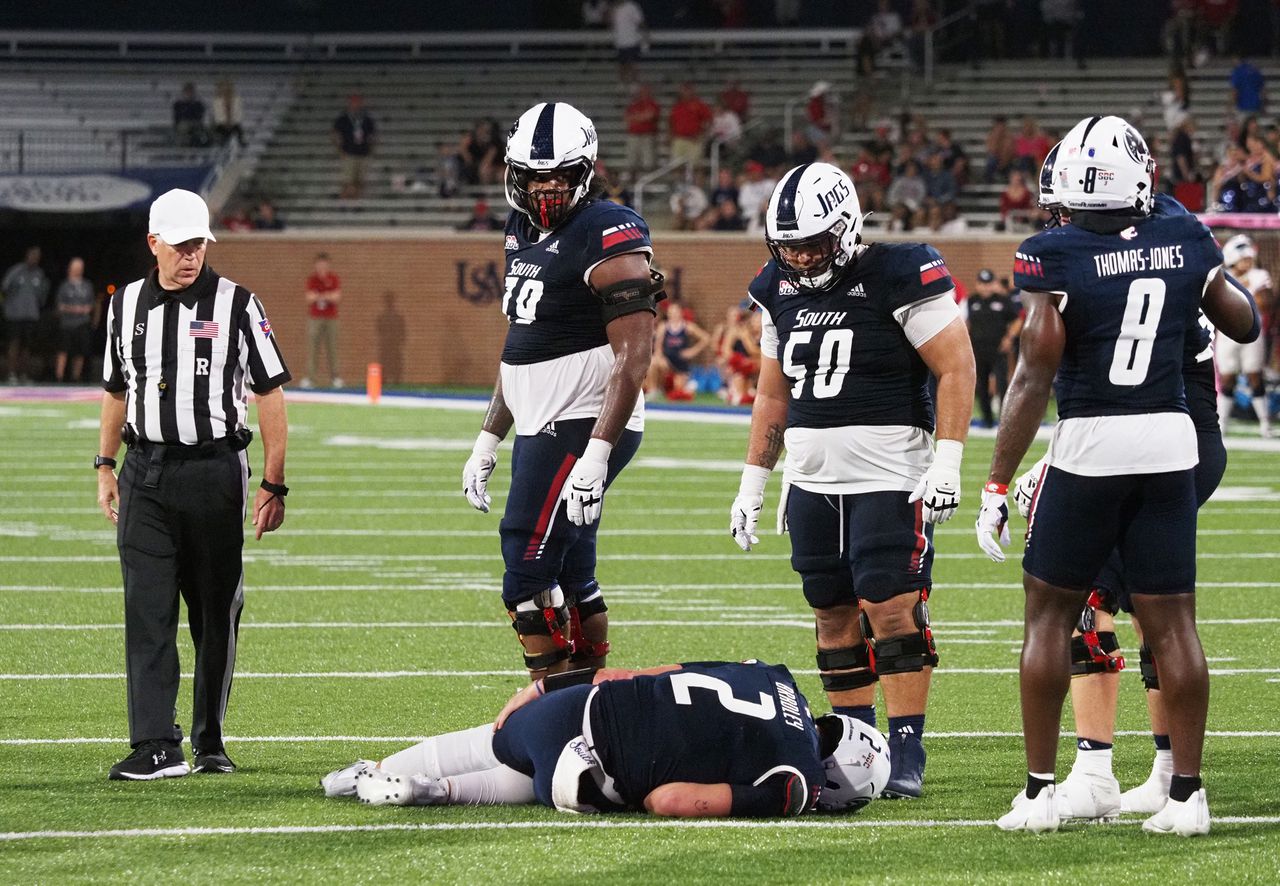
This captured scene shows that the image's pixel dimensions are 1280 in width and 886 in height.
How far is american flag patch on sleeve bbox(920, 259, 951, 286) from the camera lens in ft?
18.6

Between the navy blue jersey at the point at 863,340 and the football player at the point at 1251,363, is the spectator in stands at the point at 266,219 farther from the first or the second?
the navy blue jersey at the point at 863,340

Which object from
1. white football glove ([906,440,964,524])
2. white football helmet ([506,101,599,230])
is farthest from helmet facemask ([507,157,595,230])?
white football glove ([906,440,964,524])

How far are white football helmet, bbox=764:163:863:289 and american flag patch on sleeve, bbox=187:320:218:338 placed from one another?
1674 mm

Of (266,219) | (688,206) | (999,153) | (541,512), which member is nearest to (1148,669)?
(541,512)

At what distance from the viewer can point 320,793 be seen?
5500 mm

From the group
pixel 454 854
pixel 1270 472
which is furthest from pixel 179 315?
pixel 1270 472

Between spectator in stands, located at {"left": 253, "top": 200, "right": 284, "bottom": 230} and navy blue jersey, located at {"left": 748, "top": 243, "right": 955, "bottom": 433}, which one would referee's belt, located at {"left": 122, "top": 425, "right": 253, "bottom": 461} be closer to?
navy blue jersey, located at {"left": 748, "top": 243, "right": 955, "bottom": 433}

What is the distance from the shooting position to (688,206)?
2833cm

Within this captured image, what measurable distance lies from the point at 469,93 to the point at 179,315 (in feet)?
86.8

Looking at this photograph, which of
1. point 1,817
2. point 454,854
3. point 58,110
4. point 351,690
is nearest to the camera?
point 454,854

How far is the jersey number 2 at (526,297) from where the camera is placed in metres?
5.99

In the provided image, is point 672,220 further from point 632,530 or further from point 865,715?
point 865,715

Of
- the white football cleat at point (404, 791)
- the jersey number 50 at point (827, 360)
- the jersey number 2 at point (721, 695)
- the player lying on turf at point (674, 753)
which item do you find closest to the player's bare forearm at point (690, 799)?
the player lying on turf at point (674, 753)

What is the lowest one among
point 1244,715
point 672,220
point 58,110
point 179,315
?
point 1244,715
